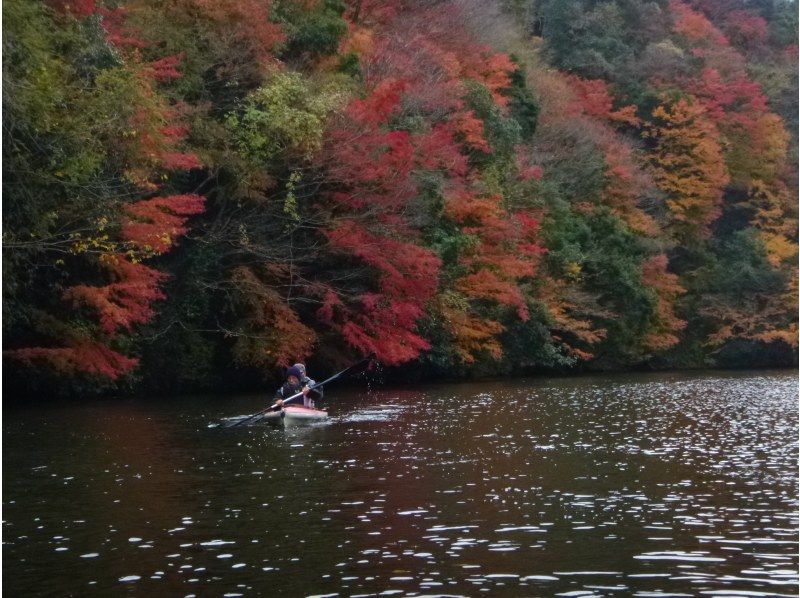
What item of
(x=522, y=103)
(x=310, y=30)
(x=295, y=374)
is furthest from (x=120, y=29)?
(x=522, y=103)

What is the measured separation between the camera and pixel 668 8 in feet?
249

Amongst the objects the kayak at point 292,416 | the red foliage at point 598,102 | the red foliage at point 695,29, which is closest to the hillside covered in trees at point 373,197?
the red foliage at point 598,102

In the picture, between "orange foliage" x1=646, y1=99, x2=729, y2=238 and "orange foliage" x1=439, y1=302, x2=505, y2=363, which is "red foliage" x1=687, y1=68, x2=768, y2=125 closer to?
"orange foliage" x1=646, y1=99, x2=729, y2=238

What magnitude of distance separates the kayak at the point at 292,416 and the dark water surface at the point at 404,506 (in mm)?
321

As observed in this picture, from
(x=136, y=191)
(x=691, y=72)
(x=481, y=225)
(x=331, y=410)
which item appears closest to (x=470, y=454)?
(x=331, y=410)

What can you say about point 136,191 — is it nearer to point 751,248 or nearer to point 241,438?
point 241,438

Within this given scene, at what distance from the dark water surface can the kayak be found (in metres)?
0.32

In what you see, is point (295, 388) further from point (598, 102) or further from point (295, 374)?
point (598, 102)

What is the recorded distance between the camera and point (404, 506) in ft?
51.2

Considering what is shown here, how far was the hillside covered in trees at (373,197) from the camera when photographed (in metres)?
29.7

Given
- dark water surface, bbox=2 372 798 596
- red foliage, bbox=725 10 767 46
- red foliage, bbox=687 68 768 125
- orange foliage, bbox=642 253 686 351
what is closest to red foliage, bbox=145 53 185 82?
dark water surface, bbox=2 372 798 596

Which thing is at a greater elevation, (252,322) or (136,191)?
(136,191)

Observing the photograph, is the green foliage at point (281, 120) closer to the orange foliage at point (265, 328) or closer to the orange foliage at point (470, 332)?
the orange foliage at point (265, 328)

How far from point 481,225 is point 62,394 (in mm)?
16415
